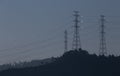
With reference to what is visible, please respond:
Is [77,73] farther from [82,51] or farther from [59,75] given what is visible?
[82,51]

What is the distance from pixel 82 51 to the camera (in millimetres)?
65188

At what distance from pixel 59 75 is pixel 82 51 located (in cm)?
636

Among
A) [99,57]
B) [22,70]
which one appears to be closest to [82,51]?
[99,57]

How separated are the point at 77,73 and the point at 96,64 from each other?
8.41 feet

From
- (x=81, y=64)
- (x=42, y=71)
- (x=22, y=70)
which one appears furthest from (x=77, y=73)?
(x=22, y=70)

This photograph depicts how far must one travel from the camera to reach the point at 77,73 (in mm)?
58469

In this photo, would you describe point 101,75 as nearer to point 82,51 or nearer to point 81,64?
point 81,64

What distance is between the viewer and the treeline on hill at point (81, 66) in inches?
2312

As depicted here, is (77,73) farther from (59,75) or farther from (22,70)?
(22,70)

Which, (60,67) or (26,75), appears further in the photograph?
(26,75)

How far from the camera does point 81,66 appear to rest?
59.2 metres

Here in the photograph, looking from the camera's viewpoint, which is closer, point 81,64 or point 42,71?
point 81,64

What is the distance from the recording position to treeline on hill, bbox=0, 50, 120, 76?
58.7m

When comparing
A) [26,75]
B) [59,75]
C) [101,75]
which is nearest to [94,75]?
[101,75]
